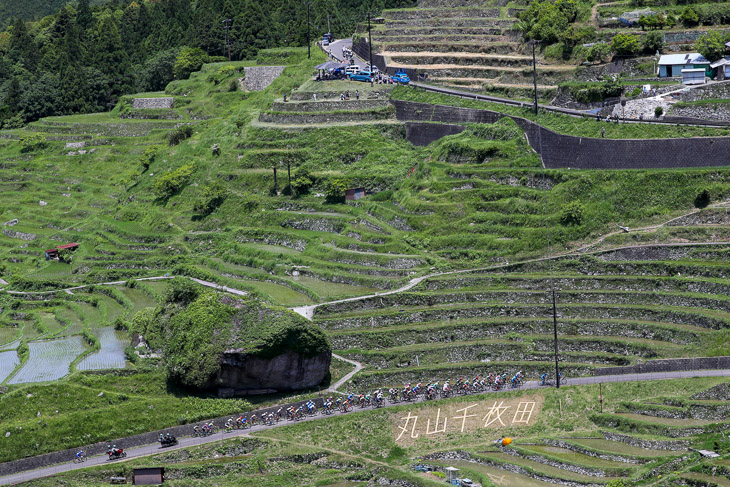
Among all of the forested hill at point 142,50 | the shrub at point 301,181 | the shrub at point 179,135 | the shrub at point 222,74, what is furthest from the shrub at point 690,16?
the shrub at point 222,74

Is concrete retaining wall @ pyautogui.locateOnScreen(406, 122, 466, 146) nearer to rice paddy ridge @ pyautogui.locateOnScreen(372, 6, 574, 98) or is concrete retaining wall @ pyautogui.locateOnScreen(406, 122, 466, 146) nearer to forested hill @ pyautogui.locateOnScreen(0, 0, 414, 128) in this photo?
rice paddy ridge @ pyautogui.locateOnScreen(372, 6, 574, 98)

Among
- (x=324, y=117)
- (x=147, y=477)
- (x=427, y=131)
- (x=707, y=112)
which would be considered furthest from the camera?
(x=324, y=117)

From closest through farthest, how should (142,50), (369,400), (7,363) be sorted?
(369,400) < (7,363) < (142,50)

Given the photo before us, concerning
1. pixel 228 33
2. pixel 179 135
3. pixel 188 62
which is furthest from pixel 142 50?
pixel 179 135

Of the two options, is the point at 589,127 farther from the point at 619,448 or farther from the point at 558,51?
the point at 619,448

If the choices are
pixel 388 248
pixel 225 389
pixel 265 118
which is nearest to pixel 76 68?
pixel 265 118
